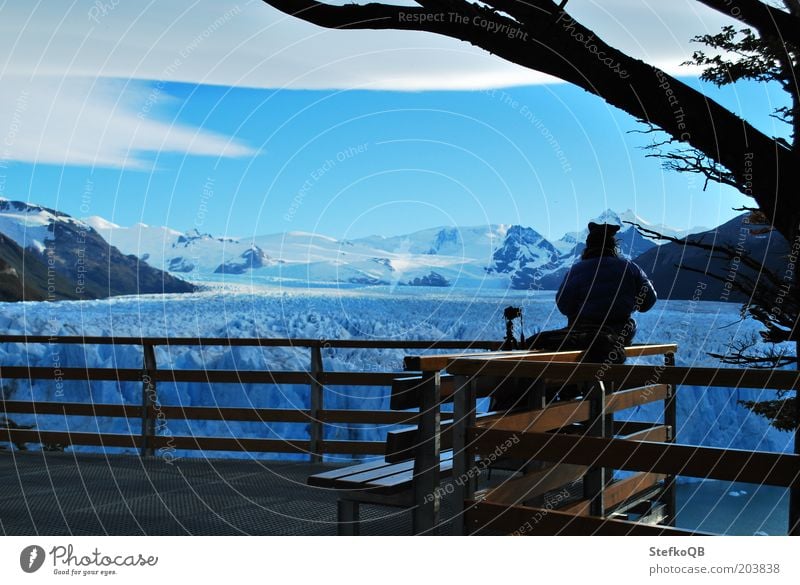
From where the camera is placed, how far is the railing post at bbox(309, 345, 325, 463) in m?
8.39

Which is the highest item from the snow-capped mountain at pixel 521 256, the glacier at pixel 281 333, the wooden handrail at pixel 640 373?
the snow-capped mountain at pixel 521 256

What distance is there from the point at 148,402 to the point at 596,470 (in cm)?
510

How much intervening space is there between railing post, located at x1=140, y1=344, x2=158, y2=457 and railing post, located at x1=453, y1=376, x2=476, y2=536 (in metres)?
5.13

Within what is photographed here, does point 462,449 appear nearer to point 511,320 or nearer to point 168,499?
point 511,320

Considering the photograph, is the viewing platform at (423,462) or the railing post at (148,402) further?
the railing post at (148,402)

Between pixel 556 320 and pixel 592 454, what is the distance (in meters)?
19.9

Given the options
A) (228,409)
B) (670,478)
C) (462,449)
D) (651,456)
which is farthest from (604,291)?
(228,409)

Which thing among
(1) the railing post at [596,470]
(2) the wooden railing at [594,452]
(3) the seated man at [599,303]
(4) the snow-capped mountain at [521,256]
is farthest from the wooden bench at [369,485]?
(4) the snow-capped mountain at [521,256]

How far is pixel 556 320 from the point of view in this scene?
23.5 m

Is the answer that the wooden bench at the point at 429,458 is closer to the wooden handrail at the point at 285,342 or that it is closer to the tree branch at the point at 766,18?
the wooden handrail at the point at 285,342

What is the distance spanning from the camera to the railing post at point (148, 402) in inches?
343

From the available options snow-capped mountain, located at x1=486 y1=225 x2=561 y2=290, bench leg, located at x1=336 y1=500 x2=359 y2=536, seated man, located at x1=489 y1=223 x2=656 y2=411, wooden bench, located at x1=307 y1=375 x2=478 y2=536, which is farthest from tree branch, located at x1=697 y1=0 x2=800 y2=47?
bench leg, located at x1=336 y1=500 x2=359 y2=536

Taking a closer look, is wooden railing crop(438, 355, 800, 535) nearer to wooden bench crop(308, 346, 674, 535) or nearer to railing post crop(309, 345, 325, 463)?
wooden bench crop(308, 346, 674, 535)

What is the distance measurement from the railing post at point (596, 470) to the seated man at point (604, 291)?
2.01ft
